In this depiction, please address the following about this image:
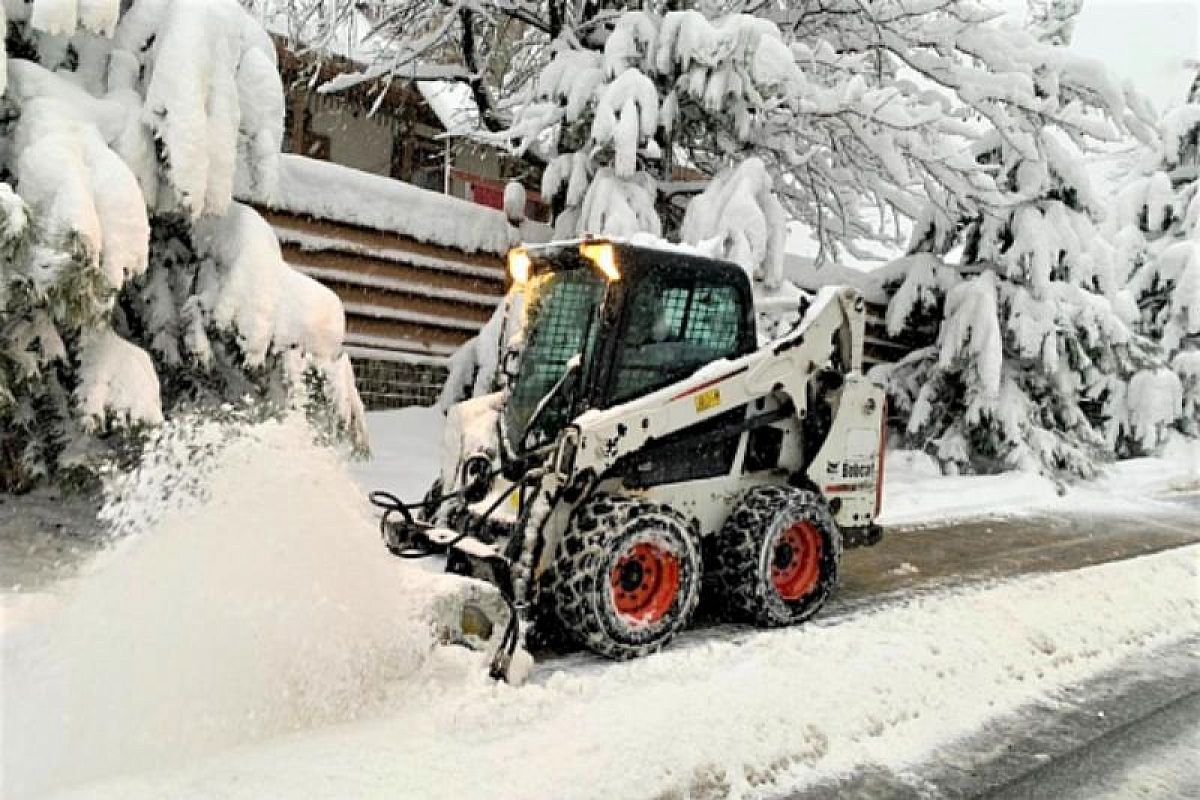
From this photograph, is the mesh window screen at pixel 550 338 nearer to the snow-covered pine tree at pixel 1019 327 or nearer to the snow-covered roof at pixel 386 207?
the snow-covered roof at pixel 386 207

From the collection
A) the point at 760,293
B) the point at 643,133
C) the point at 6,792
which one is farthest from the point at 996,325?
the point at 6,792

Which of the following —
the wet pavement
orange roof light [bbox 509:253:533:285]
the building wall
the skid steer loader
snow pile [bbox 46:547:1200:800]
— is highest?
the building wall

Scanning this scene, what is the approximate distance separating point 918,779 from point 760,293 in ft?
19.0

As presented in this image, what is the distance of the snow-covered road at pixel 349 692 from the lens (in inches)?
129

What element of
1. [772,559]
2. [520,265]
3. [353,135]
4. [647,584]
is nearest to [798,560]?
[772,559]

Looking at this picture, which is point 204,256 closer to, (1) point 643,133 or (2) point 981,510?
(1) point 643,133

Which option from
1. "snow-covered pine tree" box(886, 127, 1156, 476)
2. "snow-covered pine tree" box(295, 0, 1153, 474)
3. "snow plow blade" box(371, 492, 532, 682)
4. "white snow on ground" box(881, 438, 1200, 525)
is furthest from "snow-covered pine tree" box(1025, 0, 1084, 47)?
"snow plow blade" box(371, 492, 532, 682)

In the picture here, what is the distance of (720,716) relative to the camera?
3.93m

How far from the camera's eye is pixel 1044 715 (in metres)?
4.34

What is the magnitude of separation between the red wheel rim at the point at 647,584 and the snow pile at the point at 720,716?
24cm

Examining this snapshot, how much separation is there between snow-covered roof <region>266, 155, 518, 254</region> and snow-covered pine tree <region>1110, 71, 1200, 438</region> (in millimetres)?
10697

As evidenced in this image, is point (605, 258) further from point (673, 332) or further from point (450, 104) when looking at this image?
point (450, 104)

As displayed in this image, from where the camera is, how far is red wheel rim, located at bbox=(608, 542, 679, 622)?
4.76m

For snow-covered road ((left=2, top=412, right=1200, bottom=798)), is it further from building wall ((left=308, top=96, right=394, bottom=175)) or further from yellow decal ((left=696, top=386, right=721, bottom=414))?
building wall ((left=308, top=96, right=394, bottom=175))
